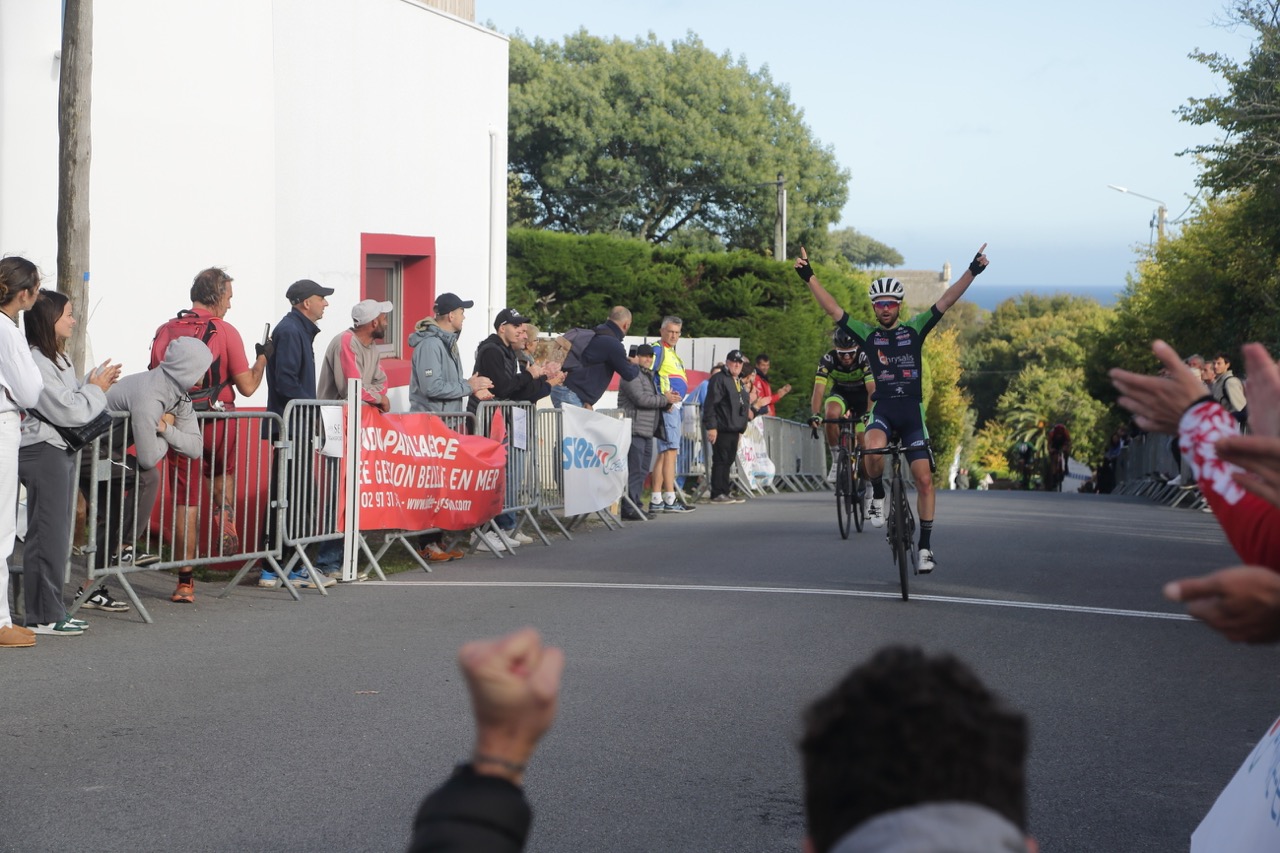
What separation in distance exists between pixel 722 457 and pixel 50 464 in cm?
1388

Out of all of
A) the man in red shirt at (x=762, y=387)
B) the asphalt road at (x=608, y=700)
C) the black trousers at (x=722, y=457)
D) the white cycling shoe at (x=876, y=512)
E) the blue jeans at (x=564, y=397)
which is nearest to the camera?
the asphalt road at (x=608, y=700)

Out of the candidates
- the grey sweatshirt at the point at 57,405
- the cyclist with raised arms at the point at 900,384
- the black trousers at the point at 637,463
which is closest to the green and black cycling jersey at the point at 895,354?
the cyclist with raised arms at the point at 900,384

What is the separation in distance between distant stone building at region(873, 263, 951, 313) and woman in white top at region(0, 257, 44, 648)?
14676 cm

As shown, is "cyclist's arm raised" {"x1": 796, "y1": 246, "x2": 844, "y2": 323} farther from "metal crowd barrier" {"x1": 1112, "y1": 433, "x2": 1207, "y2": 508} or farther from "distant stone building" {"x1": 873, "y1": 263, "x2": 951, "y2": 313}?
"distant stone building" {"x1": 873, "y1": 263, "x2": 951, "y2": 313}

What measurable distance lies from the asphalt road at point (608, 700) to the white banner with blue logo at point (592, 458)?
2784 mm

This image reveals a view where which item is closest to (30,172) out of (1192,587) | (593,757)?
(593,757)

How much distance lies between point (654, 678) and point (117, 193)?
10447 mm

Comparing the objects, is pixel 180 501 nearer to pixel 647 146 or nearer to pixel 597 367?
pixel 597 367

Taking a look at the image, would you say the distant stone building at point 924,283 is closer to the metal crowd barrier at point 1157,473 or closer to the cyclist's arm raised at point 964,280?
the metal crowd barrier at point 1157,473

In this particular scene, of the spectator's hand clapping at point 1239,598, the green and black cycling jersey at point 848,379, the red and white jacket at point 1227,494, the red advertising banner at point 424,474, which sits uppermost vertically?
the green and black cycling jersey at point 848,379

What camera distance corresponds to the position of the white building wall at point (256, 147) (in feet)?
49.8

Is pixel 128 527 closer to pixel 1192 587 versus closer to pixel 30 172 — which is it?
pixel 30 172

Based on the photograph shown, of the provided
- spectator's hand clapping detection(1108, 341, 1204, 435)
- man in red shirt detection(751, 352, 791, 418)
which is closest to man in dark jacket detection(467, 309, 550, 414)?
man in red shirt detection(751, 352, 791, 418)

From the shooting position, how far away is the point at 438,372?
45.5ft
